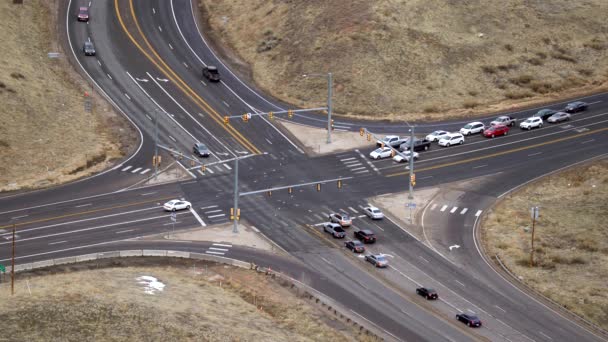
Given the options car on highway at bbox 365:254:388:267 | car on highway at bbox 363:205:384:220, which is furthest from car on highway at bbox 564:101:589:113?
car on highway at bbox 365:254:388:267

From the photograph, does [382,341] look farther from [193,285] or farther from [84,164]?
[84,164]

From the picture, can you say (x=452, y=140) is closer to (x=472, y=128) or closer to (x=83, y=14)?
(x=472, y=128)

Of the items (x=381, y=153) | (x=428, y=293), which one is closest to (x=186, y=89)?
(x=381, y=153)

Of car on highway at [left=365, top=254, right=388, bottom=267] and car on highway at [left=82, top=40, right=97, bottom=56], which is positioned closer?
car on highway at [left=365, top=254, right=388, bottom=267]

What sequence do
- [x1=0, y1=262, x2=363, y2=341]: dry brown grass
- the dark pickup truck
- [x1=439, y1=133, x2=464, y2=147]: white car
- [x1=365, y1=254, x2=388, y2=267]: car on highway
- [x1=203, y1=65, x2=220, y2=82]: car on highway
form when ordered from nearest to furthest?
[x1=0, y1=262, x2=363, y2=341]: dry brown grass → [x1=365, y1=254, x2=388, y2=267]: car on highway → the dark pickup truck → [x1=439, y1=133, x2=464, y2=147]: white car → [x1=203, y1=65, x2=220, y2=82]: car on highway

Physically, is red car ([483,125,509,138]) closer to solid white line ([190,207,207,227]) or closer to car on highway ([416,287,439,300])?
solid white line ([190,207,207,227])

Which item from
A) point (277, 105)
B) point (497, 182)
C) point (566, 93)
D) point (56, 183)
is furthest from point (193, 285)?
point (566, 93)

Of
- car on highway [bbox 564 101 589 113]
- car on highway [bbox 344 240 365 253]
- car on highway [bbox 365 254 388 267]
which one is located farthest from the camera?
car on highway [bbox 564 101 589 113]
